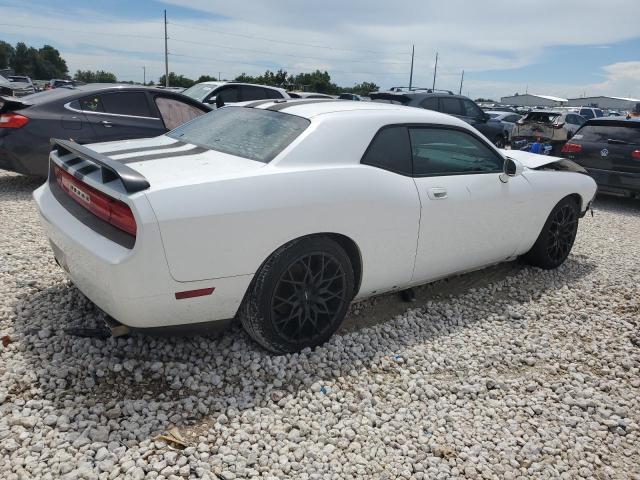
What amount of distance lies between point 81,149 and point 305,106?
1433mm

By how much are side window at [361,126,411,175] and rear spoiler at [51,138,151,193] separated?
1368mm

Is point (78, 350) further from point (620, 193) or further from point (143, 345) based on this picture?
point (620, 193)

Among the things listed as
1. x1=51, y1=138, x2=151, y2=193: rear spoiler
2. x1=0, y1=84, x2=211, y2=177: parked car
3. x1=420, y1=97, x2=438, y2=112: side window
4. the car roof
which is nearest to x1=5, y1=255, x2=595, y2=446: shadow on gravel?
x1=51, y1=138, x2=151, y2=193: rear spoiler

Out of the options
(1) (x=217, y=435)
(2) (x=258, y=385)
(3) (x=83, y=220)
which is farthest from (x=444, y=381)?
(3) (x=83, y=220)

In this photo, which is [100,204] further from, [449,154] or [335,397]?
[449,154]

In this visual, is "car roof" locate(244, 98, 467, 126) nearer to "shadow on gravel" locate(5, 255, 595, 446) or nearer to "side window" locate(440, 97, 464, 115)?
"shadow on gravel" locate(5, 255, 595, 446)

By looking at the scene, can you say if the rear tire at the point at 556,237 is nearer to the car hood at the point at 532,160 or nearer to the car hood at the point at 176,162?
the car hood at the point at 532,160

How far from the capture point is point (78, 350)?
9.70ft

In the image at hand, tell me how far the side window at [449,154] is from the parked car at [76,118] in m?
4.52

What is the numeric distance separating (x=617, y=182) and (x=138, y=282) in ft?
27.1

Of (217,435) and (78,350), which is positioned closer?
(217,435)

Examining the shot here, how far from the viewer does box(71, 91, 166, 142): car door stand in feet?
21.7

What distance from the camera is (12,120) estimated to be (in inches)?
246

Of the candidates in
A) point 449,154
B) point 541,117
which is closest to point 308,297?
point 449,154
